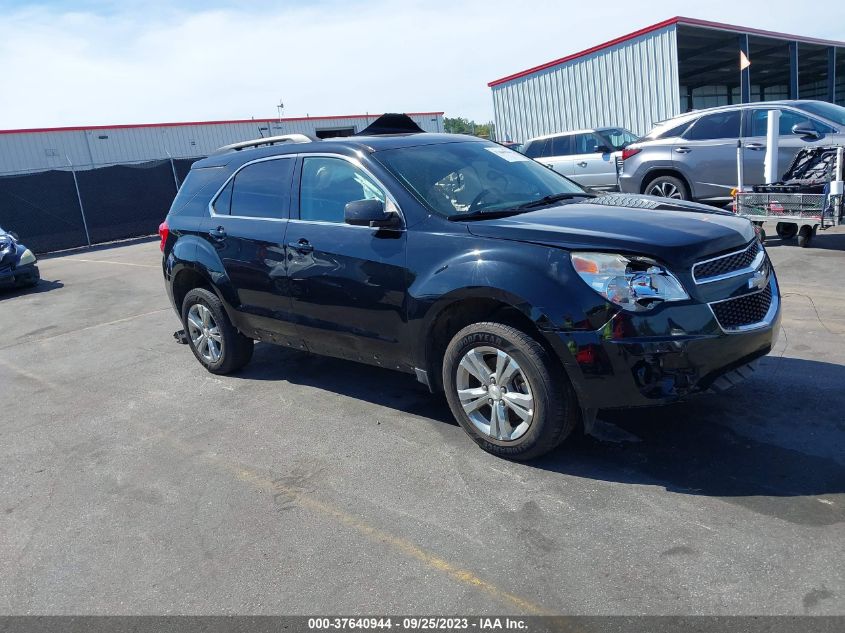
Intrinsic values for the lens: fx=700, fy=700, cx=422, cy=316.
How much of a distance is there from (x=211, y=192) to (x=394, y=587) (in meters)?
3.91

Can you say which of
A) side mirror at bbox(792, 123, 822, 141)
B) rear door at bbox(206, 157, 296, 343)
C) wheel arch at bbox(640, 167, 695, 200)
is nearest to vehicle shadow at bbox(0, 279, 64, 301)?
rear door at bbox(206, 157, 296, 343)

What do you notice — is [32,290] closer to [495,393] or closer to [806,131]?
[495,393]

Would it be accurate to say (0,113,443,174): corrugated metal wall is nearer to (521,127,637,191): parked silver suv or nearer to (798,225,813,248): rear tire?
(521,127,637,191): parked silver suv

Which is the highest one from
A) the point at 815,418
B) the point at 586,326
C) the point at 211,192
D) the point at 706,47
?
the point at 706,47

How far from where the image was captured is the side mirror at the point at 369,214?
4.12 metres

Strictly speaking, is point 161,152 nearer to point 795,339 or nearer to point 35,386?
point 35,386

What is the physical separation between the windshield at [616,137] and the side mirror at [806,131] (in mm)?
5712

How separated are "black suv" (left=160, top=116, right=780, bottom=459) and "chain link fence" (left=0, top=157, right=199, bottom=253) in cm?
1619

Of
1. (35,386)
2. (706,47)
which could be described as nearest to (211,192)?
(35,386)

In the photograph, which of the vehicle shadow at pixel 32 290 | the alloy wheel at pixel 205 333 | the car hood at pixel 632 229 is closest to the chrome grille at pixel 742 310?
the car hood at pixel 632 229

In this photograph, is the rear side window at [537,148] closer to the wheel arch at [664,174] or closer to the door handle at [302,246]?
the wheel arch at [664,174]

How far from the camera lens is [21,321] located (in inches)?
375

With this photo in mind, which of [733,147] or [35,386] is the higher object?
[733,147]

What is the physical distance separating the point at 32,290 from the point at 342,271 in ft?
32.9
